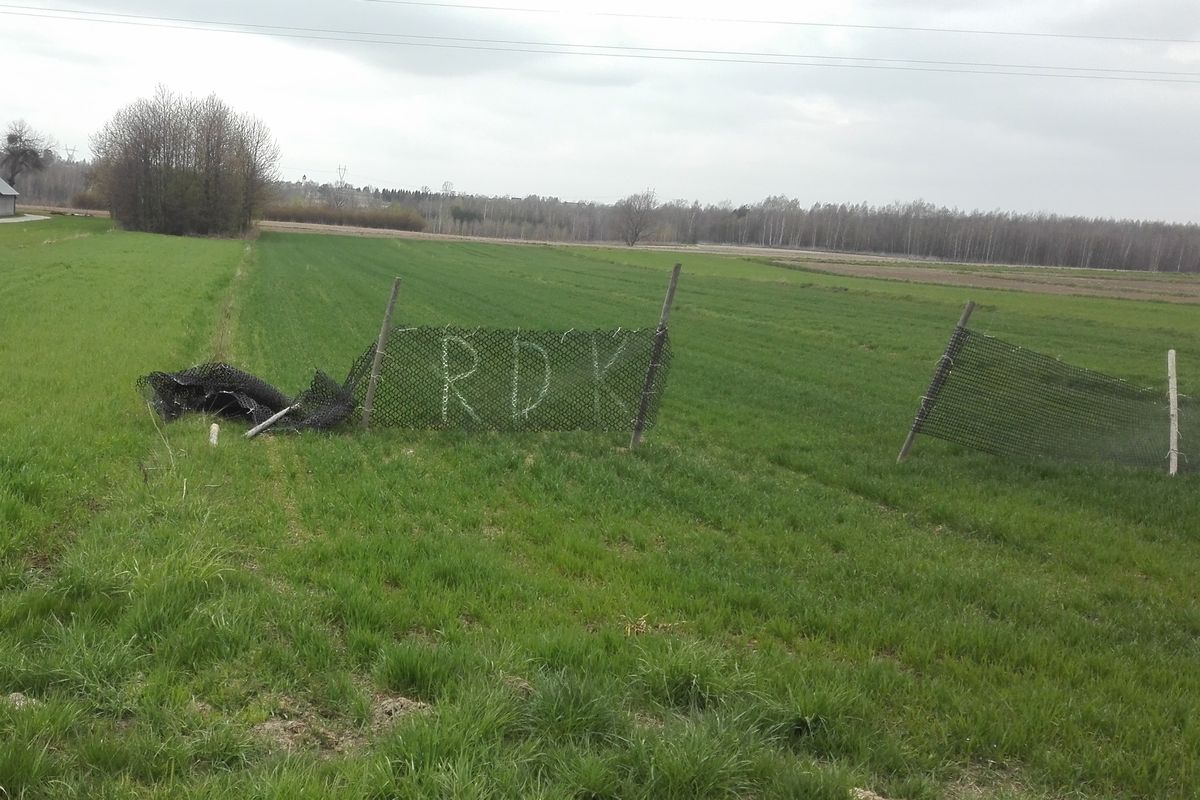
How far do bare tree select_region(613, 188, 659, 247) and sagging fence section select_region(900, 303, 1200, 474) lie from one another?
447ft

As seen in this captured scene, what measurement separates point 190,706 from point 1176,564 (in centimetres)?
705

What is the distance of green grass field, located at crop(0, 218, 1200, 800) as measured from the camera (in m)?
3.23

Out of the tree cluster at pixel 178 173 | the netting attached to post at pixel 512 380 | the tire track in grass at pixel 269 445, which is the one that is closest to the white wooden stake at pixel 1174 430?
the netting attached to post at pixel 512 380

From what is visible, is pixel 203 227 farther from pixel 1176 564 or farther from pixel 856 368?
pixel 1176 564

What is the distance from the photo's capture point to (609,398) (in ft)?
32.8

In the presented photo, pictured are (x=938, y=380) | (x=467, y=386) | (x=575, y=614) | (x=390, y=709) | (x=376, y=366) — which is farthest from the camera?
(x=467, y=386)

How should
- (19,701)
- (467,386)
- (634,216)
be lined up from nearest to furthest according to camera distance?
1. (19,701)
2. (467,386)
3. (634,216)

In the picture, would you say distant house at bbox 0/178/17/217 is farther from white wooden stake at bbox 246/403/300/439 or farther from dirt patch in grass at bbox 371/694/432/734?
dirt patch in grass at bbox 371/694/432/734

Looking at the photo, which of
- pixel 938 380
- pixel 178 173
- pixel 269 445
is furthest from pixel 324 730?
pixel 178 173

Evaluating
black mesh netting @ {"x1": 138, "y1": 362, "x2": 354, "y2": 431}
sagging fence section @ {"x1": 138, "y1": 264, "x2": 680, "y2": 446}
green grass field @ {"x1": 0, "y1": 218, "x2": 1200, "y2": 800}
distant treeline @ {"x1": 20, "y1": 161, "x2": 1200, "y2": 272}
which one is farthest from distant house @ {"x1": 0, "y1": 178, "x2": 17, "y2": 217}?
sagging fence section @ {"x1": 138, "y1": 264, "x2": 680, "y2": 446}

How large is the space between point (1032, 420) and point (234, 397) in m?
9.66

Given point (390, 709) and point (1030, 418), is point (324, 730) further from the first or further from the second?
point (1030, 418)

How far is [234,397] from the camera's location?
9336 mm

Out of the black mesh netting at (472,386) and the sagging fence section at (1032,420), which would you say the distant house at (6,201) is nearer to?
the black mesh netting at (472,386)
